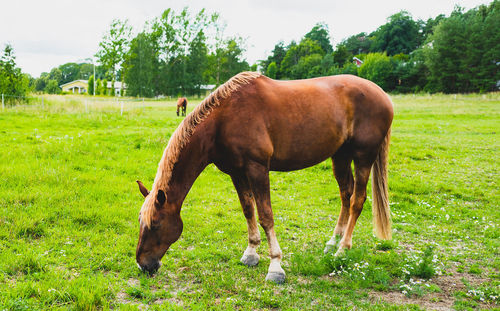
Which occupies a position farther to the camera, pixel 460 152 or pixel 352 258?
pixel 460 152

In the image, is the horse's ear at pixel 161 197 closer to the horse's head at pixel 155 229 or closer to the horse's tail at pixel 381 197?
the horse's head at pixel 155 229

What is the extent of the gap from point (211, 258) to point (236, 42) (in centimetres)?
5861

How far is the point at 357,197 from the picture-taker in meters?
4.46

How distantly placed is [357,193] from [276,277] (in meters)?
1.69

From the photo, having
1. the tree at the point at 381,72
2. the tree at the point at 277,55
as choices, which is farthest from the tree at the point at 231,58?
the tree at the point at 277,55

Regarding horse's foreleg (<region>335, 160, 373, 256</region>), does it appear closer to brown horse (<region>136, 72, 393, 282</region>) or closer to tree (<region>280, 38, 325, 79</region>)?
brown horse (<region>136, 72, 393, 282</region>)

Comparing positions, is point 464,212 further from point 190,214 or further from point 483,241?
point 190,214

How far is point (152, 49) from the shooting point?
53.3 metres

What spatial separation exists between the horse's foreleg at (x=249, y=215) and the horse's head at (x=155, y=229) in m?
0.87

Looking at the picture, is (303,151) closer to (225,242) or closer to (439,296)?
(225,242)

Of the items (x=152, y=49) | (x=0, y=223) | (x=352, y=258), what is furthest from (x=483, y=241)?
(x=152, y=49)

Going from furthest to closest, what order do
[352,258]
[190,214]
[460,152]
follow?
[460,152]
[190,214]
[352,258]

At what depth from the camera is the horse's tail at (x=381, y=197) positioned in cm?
459

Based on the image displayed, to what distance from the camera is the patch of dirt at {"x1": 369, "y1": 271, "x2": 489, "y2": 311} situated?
10.5 ft
